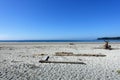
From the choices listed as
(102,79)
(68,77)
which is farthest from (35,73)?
(102,79)

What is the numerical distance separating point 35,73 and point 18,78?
1006mm

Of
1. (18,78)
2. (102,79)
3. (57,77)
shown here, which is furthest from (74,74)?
(18,78)

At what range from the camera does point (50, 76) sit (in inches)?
253

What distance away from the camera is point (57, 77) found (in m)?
6.26

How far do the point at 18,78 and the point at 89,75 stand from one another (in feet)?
11.4

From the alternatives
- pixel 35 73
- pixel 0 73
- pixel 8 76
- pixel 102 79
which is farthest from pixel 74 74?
pixel 0 73

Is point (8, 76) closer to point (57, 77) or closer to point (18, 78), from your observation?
point (18, 78)

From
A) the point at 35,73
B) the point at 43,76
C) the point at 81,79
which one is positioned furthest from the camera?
the point at 35,73

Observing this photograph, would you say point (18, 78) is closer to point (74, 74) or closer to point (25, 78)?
point (25, 78)

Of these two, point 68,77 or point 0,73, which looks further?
point 0,73

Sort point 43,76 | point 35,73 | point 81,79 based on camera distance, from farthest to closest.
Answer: point 35,73 < point 43,76 < point 81,79

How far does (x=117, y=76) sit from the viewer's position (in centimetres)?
634

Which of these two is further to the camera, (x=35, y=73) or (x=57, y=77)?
(x=35, y=73)

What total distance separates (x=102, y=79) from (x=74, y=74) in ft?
4.60
